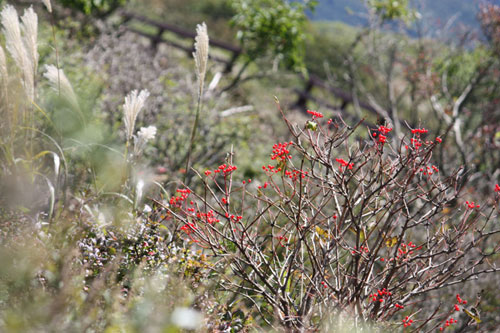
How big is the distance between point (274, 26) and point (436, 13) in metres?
2.92

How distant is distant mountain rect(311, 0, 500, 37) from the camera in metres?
6.05

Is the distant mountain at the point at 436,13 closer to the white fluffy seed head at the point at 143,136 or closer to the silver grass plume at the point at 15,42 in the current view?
the white fluffy seed head at the point at 143,136

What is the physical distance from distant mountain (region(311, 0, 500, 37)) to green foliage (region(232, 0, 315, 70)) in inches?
17.0

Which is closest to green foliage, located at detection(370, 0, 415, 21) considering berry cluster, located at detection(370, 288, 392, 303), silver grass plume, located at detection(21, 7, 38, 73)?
silver grass plume, located at detection(21, 7, 38, 73)

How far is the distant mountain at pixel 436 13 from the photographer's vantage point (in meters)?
6.05

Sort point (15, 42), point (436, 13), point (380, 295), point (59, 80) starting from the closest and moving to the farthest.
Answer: point (380, 295) < point (15, 42) < point (59, 80) < point (436, 13)

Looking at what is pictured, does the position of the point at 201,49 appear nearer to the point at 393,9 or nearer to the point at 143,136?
the point at 143,136

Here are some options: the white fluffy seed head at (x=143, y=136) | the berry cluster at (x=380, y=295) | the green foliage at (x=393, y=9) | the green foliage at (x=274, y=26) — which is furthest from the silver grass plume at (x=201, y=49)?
the green foliage at (x=393, y=9)

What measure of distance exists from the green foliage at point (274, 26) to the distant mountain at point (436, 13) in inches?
17.0

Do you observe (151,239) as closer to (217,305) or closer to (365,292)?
(217,305)

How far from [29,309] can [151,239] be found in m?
0.88

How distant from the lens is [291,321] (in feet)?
5.69

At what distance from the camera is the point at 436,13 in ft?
22.0

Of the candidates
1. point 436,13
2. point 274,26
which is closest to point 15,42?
point 274,26
